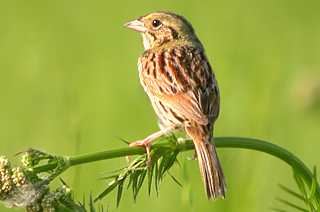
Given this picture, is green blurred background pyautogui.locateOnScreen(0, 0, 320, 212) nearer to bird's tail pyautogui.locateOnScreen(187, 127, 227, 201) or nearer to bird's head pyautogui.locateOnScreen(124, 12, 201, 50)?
bird's tail pyautogui.locateOnScreen(187, 127, 227, 201)

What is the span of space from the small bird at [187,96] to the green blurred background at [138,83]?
0.11 meters

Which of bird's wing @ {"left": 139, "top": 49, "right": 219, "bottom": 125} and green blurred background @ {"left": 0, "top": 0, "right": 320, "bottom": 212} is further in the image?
green blurred background @ {"left": 0, "top": 0, "right": 320, "bottom": 212}

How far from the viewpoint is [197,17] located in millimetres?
9125

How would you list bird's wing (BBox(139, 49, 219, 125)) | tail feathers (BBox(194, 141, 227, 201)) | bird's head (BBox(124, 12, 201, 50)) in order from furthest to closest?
bird's head (BBox(124, 12, 201, 50))
bird's wing (BBox(139, 49, 219, 125))
tail feathers (BBox(194, 141, 227, 201))

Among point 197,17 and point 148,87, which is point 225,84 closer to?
point 197,17

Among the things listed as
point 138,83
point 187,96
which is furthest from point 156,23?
point 187,96

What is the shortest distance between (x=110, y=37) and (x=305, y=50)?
2.64m

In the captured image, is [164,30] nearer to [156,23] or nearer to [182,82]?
[156,23]

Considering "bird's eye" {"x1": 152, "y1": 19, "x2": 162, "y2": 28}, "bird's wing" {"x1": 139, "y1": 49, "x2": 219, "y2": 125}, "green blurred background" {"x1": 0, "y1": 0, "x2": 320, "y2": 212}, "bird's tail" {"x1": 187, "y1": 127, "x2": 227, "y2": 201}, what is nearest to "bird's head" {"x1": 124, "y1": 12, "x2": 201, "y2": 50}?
"bird's eye" {"x1": 152, "y1": 19, "x2": 162, "y2": 28}

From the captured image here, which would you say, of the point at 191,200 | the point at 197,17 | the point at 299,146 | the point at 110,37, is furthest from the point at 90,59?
the point at 191,200

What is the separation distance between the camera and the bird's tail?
3340 millimetres

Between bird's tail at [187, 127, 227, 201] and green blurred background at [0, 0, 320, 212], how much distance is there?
3.5 inches

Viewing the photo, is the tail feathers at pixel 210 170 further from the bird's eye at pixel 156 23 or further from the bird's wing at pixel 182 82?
the bird's eye at pixel 156 23

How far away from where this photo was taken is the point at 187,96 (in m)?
3.79
